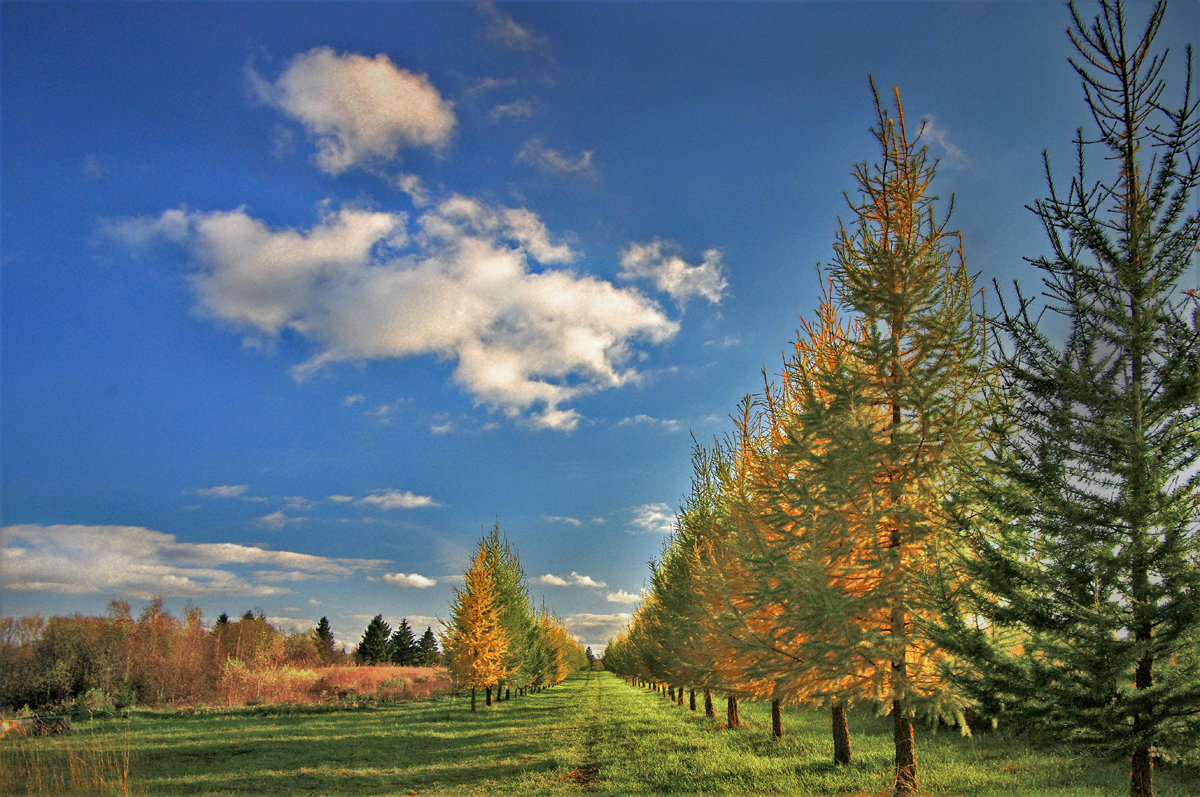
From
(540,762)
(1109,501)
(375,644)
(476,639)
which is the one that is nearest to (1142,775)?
(1109,501)

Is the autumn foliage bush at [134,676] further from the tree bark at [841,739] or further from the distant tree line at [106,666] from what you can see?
the tree bark at [841,739]

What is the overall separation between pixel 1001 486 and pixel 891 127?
25.1ft

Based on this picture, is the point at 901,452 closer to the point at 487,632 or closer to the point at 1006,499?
the point at 1006,499

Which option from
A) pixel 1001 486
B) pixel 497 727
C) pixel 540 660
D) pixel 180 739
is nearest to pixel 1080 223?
pixel 1001 486

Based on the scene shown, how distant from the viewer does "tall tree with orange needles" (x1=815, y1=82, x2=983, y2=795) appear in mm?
8352

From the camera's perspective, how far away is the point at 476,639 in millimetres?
31141

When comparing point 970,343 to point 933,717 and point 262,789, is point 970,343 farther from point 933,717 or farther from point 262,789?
point 262,789

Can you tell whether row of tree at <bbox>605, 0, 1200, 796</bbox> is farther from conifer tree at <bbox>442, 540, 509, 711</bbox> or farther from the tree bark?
conifer tree at <bbox>442, 540, 509, 711</bbox>

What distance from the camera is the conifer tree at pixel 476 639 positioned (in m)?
30.8

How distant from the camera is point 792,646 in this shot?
945 centimetres

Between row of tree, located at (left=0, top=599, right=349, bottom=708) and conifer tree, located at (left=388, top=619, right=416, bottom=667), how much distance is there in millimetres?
48132

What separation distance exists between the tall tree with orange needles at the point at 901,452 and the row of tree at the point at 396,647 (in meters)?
96.2

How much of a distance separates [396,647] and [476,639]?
80404 millimetres

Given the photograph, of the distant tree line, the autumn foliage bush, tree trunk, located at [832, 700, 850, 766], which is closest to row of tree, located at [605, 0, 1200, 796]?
tree trunk, located at [832, 700, 850, 766]
